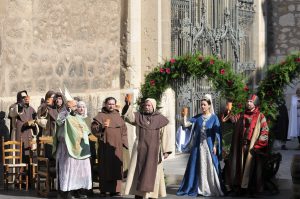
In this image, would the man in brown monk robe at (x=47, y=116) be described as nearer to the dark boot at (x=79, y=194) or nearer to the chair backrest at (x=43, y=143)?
the chair backrest at (x=43, y=143)

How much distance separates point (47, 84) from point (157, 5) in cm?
263

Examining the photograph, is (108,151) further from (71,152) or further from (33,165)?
(33,165)

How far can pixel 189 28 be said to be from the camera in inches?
702

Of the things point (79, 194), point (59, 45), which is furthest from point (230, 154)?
point (59, 45)

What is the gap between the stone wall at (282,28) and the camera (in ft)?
75.8

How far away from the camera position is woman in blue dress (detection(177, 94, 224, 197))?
40.8 ft

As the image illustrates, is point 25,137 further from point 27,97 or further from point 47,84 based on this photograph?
point 47,84

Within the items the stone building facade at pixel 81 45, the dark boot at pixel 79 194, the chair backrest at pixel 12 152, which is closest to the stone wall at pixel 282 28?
the stone building facade at pixel 81 45

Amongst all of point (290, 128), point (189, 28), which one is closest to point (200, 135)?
point (189, 28)

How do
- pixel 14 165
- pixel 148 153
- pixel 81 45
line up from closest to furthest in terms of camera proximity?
pixel 148 153, pixel 14 165, pixel 81 45

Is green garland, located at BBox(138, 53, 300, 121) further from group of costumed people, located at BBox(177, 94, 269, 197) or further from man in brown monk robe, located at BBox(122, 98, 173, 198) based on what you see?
man in brown monk robe, located at BBox(122, 98, 173, 198)

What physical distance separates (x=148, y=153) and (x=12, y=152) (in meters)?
2.68

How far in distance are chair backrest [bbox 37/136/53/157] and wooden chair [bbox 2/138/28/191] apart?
21.4 inches

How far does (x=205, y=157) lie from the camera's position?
40.9 feet
